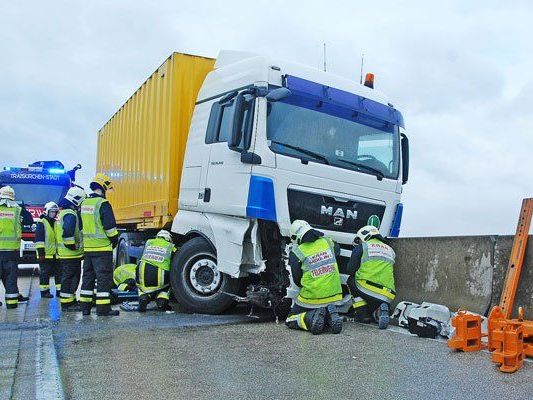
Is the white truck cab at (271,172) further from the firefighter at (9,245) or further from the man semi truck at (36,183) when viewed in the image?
the man semi truck at (36,183)

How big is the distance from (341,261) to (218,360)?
257 cm

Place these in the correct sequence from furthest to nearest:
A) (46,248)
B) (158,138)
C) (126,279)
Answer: (46,248) < (126,279) < (158,138)

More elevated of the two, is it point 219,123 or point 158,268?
point 219,123

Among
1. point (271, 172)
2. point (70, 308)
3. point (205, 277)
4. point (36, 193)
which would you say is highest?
point (271, 172)

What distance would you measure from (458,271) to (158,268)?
11.9 ft

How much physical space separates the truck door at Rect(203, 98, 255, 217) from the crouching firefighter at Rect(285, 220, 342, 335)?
708mm

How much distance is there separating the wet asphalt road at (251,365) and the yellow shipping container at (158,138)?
2.13 m

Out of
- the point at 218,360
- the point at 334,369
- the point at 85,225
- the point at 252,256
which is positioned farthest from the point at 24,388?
the point at 85,225

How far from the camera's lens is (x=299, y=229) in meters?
5.70

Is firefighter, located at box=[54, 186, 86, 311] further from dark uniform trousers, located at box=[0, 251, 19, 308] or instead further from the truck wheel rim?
the truck wheel rim

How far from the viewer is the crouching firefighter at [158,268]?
7.10 meters

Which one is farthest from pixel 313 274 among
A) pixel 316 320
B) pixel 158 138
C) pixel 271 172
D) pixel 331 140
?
pixel 158 138

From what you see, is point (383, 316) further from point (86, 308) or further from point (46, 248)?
point (46, 248)

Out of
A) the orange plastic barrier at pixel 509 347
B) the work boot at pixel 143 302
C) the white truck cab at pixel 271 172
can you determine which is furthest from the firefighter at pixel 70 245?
the orange plastic barrier at pixel 509 347
